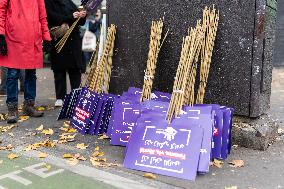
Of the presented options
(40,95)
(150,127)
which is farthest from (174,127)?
(40,95)

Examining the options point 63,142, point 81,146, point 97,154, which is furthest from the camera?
point 63,142


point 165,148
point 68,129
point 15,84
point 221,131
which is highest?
point 15,84

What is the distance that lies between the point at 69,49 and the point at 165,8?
173 cm

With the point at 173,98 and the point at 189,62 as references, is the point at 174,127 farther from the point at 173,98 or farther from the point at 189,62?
the point at 189,62

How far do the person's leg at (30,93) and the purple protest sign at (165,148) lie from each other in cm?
216

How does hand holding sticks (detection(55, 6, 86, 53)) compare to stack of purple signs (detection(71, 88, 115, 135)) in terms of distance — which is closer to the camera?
stack of purple signs (detection(71, 88, 115, 135))

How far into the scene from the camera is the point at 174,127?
3.74m

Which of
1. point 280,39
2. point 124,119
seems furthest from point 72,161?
point 280,39

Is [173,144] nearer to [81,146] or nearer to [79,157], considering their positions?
[79,157]

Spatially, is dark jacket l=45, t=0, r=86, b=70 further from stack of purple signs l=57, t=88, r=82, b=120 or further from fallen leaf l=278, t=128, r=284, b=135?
fallen leaf l=278, t=128, r=284, b=135

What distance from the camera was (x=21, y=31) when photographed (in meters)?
5.00

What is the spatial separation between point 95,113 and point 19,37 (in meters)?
1.32

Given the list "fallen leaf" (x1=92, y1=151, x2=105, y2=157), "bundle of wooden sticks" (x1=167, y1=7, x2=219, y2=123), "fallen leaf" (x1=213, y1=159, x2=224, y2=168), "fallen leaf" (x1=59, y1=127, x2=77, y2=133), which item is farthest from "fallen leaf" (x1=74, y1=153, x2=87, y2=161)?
"fallen leaf" (x1=213, y1=159, x2=224, y2=168)

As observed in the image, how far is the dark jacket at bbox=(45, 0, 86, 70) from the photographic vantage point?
5.57 m
